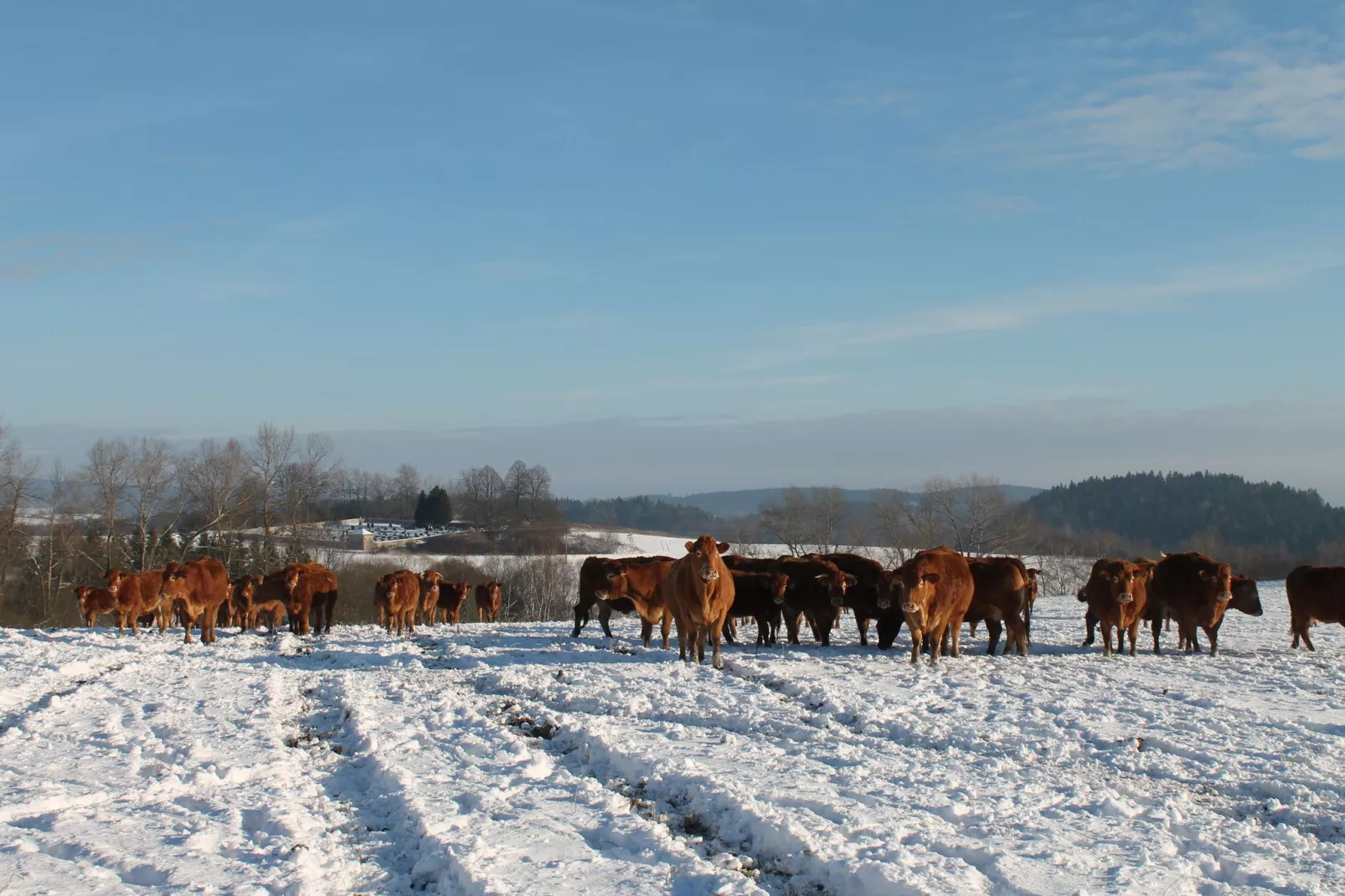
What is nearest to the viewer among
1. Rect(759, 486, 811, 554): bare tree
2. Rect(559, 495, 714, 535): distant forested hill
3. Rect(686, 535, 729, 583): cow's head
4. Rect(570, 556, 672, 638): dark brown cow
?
Rect(686, 535, 729, 583): cow's head

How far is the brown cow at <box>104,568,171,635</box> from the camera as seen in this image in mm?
22375

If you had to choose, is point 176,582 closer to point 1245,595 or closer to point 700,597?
point 700,597

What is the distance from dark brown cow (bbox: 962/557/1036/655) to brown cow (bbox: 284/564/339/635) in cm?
1381

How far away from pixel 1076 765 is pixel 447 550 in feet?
273

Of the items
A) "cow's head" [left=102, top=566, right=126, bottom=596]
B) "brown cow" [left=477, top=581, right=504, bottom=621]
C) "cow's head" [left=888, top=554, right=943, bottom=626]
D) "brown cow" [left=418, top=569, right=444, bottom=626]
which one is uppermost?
"cow's head" [left=888, top=554, right=943, bottom=626]

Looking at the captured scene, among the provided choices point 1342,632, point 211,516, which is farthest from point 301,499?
point 1342,632

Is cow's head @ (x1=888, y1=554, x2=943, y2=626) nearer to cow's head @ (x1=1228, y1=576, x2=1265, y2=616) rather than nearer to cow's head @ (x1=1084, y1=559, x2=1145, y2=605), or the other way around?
cow's head @ (x1=1084, y1=559, x2=1145, y2=605)

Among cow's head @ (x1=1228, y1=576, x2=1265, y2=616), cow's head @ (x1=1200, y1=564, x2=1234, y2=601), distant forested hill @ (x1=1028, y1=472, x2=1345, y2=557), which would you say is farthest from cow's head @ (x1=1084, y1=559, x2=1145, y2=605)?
distant forested hill @ (x1=1028, y1=472, x2=1345, y2=557)

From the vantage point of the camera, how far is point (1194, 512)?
13375 centimetres

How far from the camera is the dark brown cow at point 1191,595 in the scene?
1881 cm

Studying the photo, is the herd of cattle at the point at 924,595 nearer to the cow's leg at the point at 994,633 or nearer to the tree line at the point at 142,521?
the cow's leg at the point at 994,633

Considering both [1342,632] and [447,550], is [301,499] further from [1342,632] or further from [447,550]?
[1342,632]

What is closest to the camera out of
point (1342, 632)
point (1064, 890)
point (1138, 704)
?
point (1064, 890)

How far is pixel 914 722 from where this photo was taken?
1101cm
